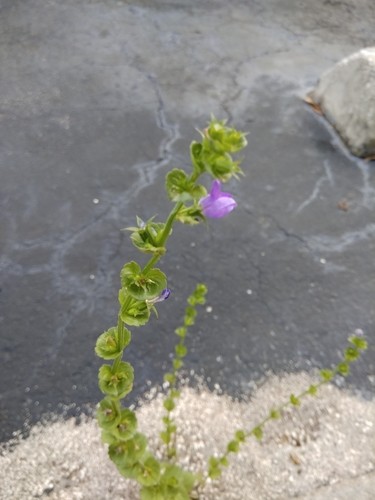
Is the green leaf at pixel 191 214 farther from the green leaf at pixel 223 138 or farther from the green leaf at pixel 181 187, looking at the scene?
the green leaf at pixel 223 138

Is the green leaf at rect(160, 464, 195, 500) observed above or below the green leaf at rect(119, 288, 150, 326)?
below

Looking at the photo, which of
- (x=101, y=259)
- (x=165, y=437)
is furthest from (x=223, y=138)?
(x=101, y=259)

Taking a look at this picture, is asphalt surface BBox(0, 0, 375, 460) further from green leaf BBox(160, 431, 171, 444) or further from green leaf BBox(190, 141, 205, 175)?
green leaf BBox(190, 141, 205, 175)

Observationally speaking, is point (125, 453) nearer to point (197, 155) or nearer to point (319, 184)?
point (197, 155)

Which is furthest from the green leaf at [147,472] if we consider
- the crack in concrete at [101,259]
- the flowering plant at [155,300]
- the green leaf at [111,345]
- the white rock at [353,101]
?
the white rock at [353,101]

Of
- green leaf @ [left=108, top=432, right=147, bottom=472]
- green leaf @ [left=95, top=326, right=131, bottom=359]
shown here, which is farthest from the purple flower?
green leaf @ [left=108, top=432, right=147, bottom=472]

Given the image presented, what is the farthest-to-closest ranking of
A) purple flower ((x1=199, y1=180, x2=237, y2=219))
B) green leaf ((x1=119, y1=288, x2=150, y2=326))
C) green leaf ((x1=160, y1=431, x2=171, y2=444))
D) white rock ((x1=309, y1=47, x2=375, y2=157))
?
white rock ((x1=309, y1=47, x2=375, y2=157)) < green leaf ((x1=160, y1=431, x2=171, y2=444)) < green leaf ((x1=119, y1=288, x2=150, y2=326)) < purple flower ((x1=199, y1=180, x2=237, y2=219))
